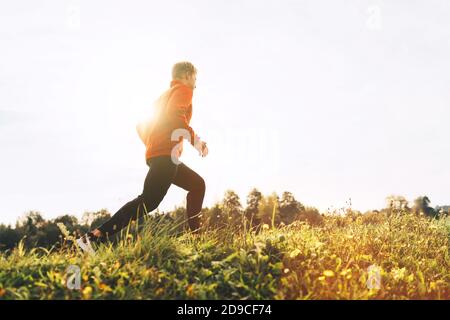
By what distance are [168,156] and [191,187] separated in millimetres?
593

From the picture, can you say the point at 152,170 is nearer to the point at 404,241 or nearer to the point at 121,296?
the point at 121,296

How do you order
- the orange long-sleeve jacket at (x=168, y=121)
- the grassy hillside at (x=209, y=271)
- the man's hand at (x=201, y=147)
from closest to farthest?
the grassy hillside at (x=209, y=271)
the orange long-sleeve jacket at (x=168, y=121)
the man's hand at (x=201, y=147)

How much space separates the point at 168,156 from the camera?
6258 mm

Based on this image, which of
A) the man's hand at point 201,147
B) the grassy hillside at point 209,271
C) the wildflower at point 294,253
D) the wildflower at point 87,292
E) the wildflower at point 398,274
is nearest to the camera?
the wildflower at point 87,292

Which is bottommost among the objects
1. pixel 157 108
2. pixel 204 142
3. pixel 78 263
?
pixel 78 263

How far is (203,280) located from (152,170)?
1733mm

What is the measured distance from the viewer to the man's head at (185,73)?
6.59 metres

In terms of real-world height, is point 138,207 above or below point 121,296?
Result: above

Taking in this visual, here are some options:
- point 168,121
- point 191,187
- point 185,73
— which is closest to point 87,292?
point 191,187

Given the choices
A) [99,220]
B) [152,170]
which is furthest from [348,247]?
[99,220]

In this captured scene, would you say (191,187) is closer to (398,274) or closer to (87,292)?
(87,292)

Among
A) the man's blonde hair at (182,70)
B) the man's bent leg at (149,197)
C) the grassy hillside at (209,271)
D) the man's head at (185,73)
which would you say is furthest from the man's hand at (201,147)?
the grassy hillside at (209,271)

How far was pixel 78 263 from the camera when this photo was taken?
517cm

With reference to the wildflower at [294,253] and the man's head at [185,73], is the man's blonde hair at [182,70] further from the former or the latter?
the wildflower at [294,253]
